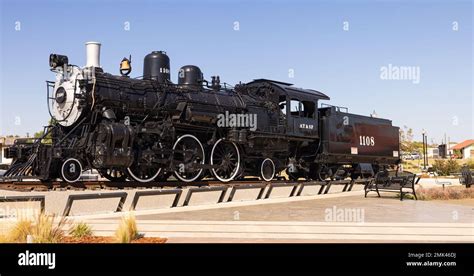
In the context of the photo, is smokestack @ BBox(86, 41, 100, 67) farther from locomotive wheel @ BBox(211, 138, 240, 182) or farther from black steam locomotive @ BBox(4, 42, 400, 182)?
locomotive wheel @ BBox(211, 138, 240, 182)

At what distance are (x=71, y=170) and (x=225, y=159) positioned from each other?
5.25 metres

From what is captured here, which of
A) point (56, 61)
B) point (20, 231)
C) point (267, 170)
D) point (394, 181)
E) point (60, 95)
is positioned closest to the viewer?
point (20, 231)

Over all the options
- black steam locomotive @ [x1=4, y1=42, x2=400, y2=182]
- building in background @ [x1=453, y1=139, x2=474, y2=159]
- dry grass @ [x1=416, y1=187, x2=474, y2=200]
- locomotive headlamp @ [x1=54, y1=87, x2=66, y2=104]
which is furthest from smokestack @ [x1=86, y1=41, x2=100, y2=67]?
building in background @ [x1=453, y1=139, x2=474, y2=159]

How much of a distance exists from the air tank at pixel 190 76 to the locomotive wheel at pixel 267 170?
12.6ft

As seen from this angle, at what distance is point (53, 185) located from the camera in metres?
11.1

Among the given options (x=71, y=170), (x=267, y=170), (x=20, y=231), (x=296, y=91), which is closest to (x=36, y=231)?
(x=20, y=231)

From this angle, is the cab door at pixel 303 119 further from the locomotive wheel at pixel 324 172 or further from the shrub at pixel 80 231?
the shrub at pixel 80 231

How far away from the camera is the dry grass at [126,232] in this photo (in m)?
Result: 5.68

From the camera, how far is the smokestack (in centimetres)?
1341

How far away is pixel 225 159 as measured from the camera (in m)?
15.3

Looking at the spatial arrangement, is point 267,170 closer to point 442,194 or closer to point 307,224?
point 442,194

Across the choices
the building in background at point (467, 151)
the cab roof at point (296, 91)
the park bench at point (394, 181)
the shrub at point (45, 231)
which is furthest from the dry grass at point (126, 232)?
the building in background at point (467, 151)
